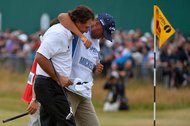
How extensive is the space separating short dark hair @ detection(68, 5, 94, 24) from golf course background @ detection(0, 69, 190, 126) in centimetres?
976

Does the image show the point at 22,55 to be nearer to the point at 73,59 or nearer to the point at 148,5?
the point at 148,5

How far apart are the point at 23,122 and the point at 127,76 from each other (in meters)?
7.19

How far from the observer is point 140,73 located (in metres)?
24.9

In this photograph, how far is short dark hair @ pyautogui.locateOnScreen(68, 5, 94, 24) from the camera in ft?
32.8

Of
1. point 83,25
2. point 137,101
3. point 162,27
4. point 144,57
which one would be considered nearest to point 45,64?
point 83,25

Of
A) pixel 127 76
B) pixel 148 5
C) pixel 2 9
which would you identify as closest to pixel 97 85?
pixel 127 76

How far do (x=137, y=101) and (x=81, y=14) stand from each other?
548 inches

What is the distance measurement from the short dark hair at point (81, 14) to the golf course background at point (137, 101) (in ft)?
32.0

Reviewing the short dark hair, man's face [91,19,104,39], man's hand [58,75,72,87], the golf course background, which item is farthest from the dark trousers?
the golf course background

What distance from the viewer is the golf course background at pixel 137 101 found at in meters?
20.9

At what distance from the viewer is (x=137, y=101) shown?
23.7 m

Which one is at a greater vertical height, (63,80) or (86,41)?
(86,41)

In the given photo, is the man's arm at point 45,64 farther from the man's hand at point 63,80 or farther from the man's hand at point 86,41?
the man's hand at point 86,41

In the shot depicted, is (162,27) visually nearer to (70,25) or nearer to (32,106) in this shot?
(70,25)
